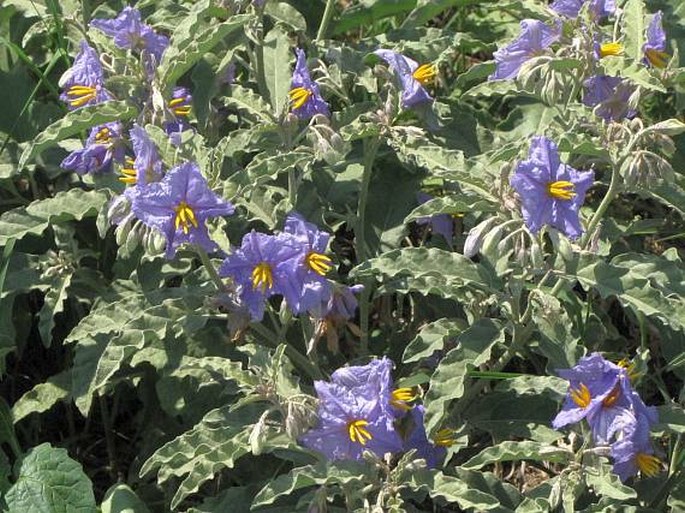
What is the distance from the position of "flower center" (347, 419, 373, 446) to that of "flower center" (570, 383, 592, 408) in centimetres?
43

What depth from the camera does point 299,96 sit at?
284 centimetres

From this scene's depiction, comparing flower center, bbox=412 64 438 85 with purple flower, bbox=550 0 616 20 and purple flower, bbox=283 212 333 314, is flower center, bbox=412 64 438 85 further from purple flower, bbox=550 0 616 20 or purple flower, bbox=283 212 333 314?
purple flower, bbox=283 212 333 314

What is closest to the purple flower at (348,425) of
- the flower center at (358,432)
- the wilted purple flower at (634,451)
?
the flower center at (358,432)

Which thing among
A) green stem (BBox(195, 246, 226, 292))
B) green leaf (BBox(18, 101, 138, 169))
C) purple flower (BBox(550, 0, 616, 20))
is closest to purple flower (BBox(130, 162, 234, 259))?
green stem (BBox(195, 246, 226, 292))

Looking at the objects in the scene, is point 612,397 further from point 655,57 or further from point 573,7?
point 573,7

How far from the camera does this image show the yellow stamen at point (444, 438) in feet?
8.45

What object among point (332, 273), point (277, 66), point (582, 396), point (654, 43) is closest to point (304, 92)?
point (277, 66)

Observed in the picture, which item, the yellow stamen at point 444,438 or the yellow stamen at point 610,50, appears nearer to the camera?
the yellow stamen at point 444,438

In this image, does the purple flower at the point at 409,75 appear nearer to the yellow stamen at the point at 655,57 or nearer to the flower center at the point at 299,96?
the flower center at the point at 299,96

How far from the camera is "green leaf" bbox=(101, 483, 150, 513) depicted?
2.76 m

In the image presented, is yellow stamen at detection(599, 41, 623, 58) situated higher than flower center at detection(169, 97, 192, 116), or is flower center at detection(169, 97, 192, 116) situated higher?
yellow stamen at detection(599, 41, 623, 58)

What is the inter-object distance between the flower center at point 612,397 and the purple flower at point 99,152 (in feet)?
4.18

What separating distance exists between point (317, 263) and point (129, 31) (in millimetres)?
867

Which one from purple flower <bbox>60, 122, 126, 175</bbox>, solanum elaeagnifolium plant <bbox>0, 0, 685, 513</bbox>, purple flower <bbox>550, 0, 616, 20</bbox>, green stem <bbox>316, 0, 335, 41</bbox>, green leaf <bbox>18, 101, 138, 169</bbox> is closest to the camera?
solanum elaeagnifolium plant <bbox>0, 0, 685, 513</bbox>
